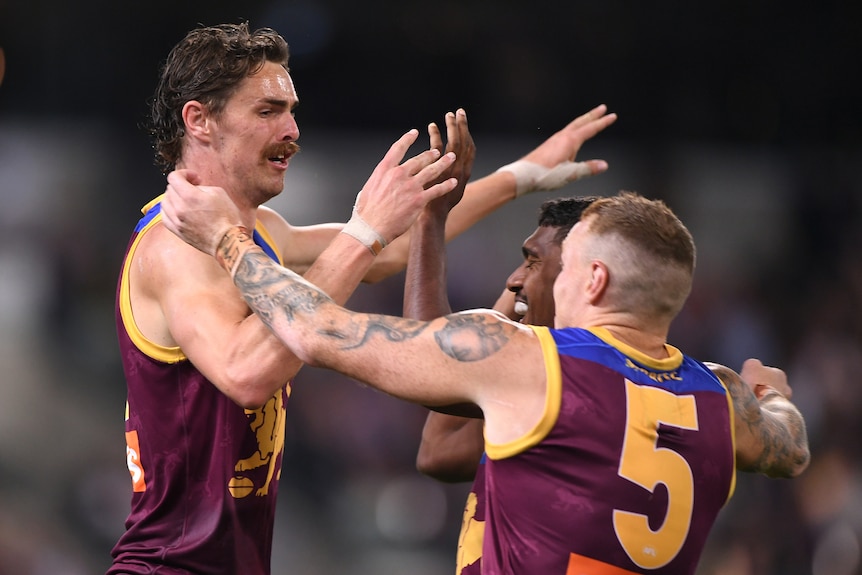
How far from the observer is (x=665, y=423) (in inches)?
108

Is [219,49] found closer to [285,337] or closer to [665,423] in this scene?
[285,337]

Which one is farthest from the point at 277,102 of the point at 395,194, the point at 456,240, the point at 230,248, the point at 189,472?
the point at 456,240

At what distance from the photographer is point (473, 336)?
2.70 metres

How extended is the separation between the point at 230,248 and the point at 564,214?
153cm

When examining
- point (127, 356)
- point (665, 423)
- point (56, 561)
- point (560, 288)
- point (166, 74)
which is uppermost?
point (166, 74)

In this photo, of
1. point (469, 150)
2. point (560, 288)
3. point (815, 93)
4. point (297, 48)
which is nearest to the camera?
point (560, 288)

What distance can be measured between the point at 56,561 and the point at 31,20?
16.2 feet

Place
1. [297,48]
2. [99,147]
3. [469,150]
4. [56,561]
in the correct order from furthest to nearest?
[297,48], [99,147], [56,561], [469,150]

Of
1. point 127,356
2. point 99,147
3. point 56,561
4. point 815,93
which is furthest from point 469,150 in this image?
point 815,93

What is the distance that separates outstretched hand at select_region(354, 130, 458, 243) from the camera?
3.28m

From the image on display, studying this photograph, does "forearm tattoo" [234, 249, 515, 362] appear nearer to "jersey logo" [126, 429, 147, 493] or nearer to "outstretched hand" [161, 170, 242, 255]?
"outstretched hand" [161, 170, 242, 255]

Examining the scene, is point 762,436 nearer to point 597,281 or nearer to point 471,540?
point 597,281

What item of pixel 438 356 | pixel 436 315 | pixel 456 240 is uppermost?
pixel 438 356

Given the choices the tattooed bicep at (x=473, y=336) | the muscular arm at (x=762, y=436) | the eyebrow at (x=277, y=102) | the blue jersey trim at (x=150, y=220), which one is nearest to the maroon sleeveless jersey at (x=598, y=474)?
the tattooed bicep at (x=473, y=336)
